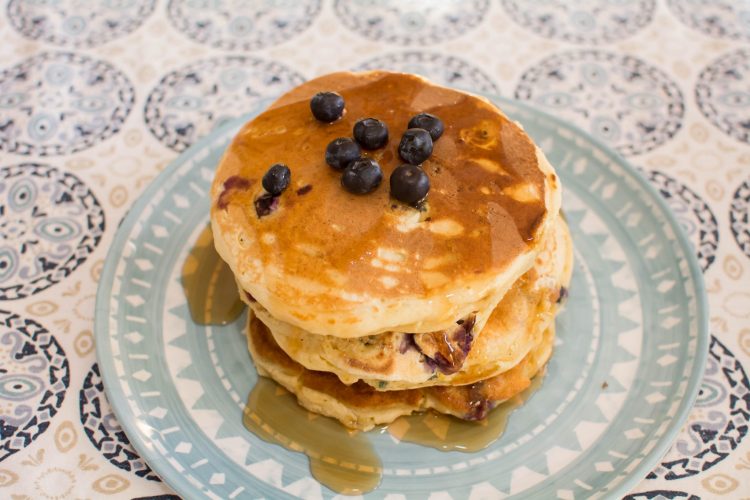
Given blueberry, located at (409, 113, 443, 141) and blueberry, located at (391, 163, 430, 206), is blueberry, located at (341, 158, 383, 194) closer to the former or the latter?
blueberry, located at (391, 163, 430, 206)

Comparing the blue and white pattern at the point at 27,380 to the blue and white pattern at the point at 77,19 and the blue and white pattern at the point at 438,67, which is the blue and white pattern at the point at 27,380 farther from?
the blue and white pattern at the point at 438,67

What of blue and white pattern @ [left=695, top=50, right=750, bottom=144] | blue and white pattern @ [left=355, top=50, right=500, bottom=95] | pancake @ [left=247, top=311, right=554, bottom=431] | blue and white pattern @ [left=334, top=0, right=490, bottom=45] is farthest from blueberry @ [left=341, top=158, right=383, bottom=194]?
blue and white pattern @ [left=695, top=50, right=750, bottom=144]

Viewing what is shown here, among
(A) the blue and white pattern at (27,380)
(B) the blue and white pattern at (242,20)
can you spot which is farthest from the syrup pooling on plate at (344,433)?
(B) the blue and white pattern at (242,20)

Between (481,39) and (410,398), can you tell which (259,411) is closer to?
(410,398)

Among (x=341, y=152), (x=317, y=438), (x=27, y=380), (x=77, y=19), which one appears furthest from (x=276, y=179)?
(x=77, y=19)

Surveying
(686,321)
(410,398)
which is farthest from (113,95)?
(686,321)

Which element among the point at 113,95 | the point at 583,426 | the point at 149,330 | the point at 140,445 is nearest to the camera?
the point at 140,445
